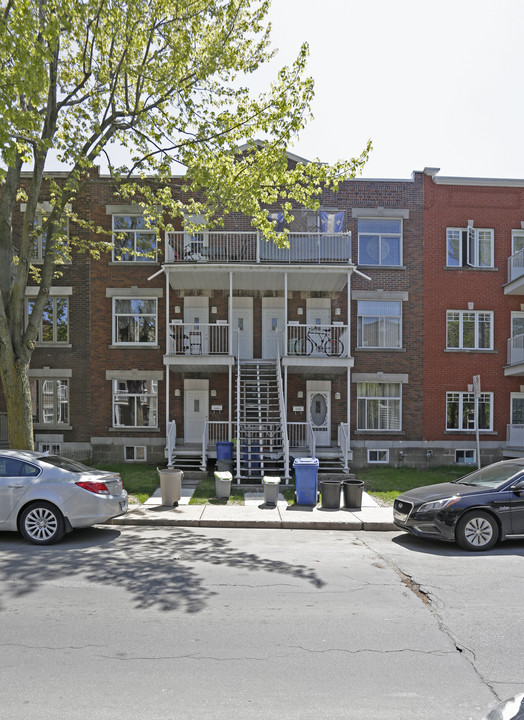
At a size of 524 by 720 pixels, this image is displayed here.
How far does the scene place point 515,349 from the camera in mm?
18938

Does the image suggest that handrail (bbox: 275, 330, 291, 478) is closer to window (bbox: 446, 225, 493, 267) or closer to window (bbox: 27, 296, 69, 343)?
window (bbox: 446, 225, 493, 267)

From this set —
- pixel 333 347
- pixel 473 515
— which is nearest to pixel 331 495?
pixel 473 515

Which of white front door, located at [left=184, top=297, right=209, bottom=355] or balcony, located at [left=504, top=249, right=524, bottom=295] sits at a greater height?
balcony, located at [left=504, top=249, right=524, bottom=295]

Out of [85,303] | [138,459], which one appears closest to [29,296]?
[85,303]

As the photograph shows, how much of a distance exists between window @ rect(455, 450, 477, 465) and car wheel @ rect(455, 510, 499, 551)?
420 inches

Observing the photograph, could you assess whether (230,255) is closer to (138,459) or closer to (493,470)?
(138,459)

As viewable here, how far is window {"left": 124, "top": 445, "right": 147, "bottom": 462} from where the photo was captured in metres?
18.6

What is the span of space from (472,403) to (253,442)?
8.06m

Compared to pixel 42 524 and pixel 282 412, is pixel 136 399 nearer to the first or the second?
pixel 282 412

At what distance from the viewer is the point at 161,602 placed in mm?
5988

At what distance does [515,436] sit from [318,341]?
24.2 feet

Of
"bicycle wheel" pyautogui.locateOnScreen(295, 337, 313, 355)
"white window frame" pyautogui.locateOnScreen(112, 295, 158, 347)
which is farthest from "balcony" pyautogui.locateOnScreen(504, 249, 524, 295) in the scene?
"white window frame" pyautogui.locateOnScreen(112, 295, 158, 347)

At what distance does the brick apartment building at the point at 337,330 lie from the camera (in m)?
18.7

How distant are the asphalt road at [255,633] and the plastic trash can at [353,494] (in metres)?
3.40
